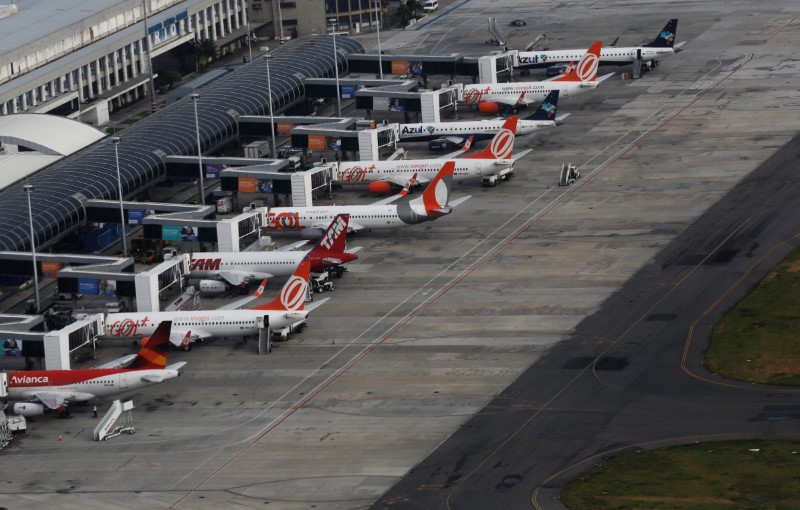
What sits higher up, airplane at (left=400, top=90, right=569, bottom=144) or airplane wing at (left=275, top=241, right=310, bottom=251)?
airplane at (left=400, top=90, right=569, bottom=144)

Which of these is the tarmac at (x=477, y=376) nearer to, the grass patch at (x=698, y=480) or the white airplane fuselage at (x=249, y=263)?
the grass patch at (x=698, y=480)

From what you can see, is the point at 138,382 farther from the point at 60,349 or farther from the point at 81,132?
the point at 81,132

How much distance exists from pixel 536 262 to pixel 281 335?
27155 mm

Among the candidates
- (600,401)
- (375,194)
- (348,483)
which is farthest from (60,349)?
(375,194)

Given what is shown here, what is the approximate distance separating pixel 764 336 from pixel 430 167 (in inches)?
2210

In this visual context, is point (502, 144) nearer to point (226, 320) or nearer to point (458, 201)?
point (458, 201)

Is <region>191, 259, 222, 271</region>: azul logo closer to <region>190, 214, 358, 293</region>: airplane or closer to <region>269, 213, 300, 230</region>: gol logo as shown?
<region>190, 214, 358, 293</region>: airplane

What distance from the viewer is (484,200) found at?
170 meters

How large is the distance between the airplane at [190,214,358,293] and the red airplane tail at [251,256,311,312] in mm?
12345

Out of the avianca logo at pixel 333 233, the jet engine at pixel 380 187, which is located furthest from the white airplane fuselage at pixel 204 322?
the jet engine at pixel 380 187

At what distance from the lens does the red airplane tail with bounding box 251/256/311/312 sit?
131125 mm

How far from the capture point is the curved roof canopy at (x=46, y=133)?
178125 millimetres

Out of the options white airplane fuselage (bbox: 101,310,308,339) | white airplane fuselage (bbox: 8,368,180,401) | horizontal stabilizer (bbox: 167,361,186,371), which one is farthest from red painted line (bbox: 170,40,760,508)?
horizontal stabilizer (bbox: 167,361,186,371)

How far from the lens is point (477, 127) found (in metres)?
190
